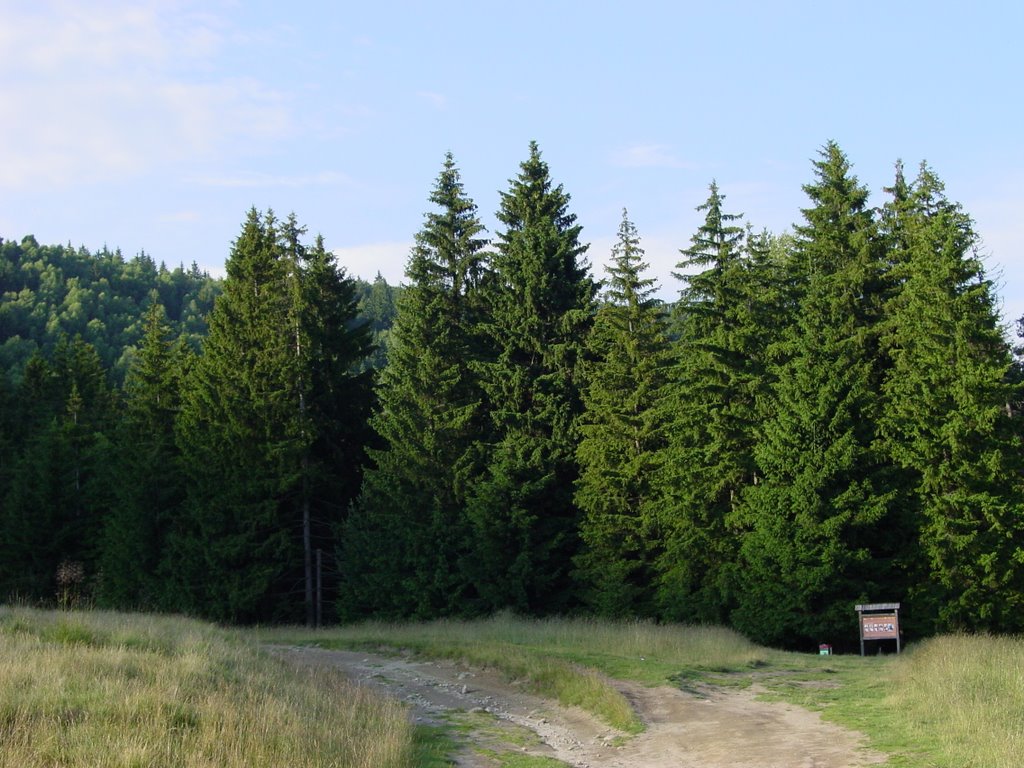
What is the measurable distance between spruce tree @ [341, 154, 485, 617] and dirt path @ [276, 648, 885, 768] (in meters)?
16.4

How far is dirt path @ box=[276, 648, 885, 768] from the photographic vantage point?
1099 centimetres

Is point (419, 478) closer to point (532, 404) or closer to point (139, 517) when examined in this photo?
point (532, 404)

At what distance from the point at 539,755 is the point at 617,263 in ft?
81.9

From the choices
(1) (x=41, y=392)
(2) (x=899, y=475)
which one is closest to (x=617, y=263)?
(2) (x=899, y=475)

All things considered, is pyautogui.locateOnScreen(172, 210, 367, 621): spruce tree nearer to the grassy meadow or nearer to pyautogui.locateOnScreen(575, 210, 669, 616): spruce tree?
pyautogui.locateOnScreen(575, 210, 669, 616): spruce tree

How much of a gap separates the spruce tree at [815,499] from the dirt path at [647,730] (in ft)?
40.7

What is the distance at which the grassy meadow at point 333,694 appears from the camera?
9578 millimetres

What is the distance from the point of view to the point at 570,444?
1421 inches

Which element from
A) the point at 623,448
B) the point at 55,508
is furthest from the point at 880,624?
the point at 55,508

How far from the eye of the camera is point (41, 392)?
55875 mm

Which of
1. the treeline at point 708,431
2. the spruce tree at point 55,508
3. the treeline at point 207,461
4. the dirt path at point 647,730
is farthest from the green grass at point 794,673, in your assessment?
the spruce tree at point 55,508

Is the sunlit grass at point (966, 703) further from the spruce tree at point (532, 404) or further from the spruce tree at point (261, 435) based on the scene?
the spruce tree at point (261, 435)

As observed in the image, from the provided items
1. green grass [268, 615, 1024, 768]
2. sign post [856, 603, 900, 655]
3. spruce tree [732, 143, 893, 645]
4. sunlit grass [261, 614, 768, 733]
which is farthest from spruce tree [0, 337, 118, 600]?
sign post [856, 603, 900, 655]

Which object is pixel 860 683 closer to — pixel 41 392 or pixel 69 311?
pixel 41 392
